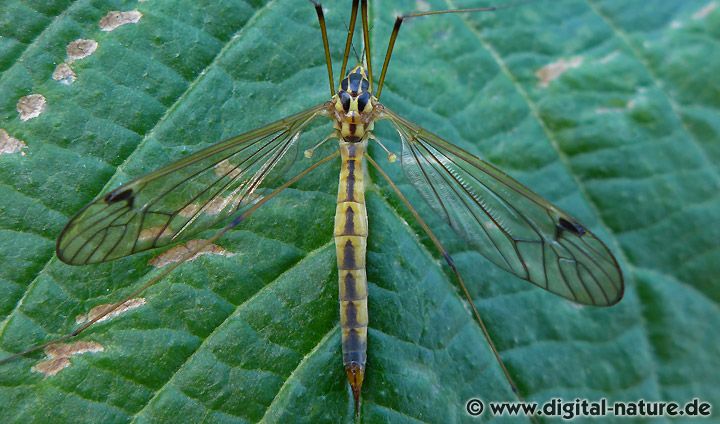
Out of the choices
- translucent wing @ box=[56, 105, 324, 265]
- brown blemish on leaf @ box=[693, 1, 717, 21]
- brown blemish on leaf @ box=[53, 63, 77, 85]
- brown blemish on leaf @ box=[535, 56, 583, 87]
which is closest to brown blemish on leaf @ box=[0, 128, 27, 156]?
brown blemish on leaf @ box=[53, 63, 77, 85]

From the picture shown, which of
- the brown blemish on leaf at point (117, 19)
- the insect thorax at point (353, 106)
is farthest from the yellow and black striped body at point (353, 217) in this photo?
the brown blemish on leaf at point (117, 19)

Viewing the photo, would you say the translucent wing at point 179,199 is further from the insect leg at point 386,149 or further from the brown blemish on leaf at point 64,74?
the brown blemish on leaf at point 64,74

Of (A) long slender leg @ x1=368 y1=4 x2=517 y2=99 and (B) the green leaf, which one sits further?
(A) long slender leg @ x1=368 y1=4 x2=517 y2=99

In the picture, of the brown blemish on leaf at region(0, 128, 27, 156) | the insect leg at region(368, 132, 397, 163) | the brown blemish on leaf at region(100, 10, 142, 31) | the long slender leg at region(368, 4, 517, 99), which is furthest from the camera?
the insect leg at region(368, 132, 397, 163)

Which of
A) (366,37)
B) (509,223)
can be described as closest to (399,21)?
(366,37)

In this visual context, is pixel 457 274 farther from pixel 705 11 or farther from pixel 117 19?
pixel 705 11

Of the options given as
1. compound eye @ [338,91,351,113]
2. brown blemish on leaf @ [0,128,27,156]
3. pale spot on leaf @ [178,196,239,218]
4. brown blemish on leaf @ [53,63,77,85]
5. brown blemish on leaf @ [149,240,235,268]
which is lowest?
brown blemish on leaf @ [149,240,235,268]

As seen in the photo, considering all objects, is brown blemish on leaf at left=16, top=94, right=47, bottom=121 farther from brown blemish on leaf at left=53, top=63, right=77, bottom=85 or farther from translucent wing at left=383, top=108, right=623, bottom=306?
translucent wing at left=383, top=108, right=623, bottom=306
